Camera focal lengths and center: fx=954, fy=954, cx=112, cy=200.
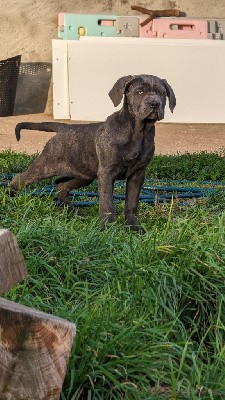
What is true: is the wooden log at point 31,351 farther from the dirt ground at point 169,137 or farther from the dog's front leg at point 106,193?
the dirt ground at point 169,137

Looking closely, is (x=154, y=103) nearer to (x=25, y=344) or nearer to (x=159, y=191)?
(x=159, y=191)

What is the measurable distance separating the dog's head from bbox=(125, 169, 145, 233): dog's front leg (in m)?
0.41

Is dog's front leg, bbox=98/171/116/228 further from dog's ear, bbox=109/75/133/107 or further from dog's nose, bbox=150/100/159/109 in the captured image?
dog's nose, bbox=150/100/159/109

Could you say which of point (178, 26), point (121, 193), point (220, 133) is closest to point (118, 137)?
point (121, 193)

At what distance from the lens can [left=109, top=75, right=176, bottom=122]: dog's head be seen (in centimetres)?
513

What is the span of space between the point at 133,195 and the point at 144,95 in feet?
2.32

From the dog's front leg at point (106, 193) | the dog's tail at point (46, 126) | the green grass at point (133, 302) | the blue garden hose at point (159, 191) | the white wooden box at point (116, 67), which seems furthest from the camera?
the white wooden box at point (116, 67)

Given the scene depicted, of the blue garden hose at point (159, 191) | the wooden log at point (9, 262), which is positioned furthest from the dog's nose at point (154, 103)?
the wooden log at point (9, 262)

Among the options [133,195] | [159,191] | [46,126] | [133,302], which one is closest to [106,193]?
[133,195]

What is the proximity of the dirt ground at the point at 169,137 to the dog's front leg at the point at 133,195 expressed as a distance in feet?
14.9

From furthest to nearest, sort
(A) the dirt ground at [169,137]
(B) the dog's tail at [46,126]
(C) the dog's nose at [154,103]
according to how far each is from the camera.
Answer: (A) the dirt ground at [169,137]
(B) the dog's tail at [46,126]
(C) the dog's nose at [154,103]

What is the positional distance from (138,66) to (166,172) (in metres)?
4.80

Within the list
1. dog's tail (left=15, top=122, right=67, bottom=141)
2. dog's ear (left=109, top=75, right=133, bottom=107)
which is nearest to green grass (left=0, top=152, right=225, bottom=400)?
dog's ear (left=109, top=75, right=133, bottom=107)

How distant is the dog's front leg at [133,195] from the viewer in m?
5.58
